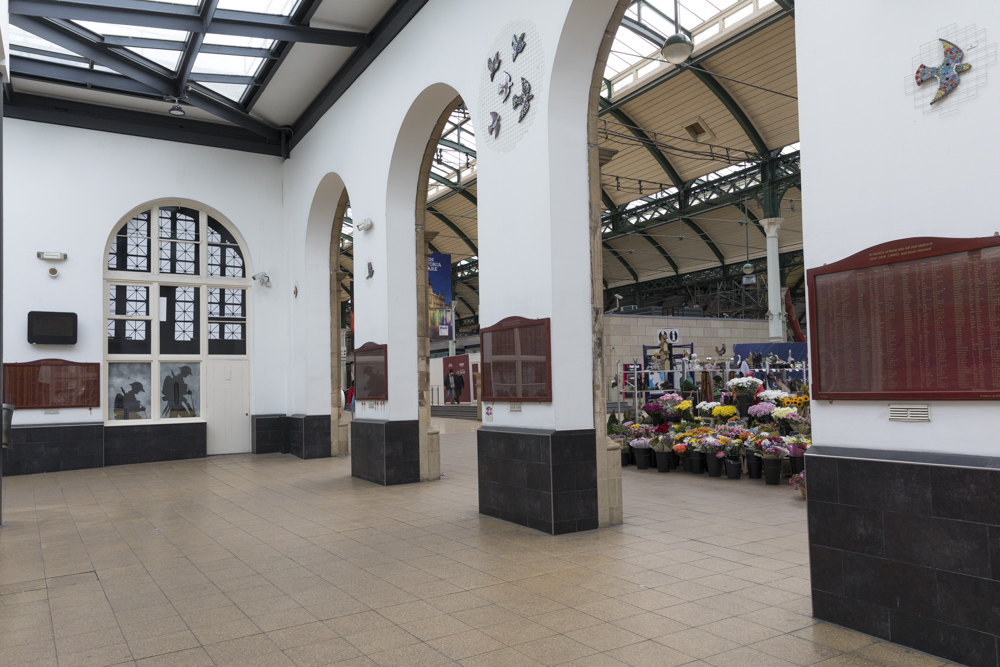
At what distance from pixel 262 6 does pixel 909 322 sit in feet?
29.9

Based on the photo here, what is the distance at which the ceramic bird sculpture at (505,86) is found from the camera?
277 inches

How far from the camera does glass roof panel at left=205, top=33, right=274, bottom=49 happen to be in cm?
1075

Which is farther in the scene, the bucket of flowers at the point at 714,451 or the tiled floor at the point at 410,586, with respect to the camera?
the bucket of flowers at the point at 714,451

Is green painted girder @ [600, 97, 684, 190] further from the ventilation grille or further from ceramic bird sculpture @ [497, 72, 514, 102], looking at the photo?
the ventilation grille

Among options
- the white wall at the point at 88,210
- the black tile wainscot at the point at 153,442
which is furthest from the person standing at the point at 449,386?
the black tile wainscot at the point at 153,442

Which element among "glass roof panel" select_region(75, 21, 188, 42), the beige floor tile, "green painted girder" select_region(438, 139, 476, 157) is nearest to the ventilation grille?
the beige floor tile

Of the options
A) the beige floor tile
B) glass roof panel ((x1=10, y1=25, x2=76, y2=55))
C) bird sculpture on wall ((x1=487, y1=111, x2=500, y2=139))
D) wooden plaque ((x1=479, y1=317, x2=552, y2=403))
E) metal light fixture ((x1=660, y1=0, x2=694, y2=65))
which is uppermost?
glass roof panel ((x1=10, y1=25, x2=76, y2=55))

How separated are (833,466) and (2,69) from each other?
8374 millimetres

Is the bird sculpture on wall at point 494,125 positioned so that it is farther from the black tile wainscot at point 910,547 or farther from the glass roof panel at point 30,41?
the glass roof panel at point 30,41

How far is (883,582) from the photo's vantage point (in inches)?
142

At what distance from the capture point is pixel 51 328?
12.1 meters

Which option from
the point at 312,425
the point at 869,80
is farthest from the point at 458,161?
the point at 869,80

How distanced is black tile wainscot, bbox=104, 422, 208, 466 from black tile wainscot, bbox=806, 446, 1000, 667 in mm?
12149

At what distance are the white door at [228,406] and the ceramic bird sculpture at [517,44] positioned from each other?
31.0 feet
